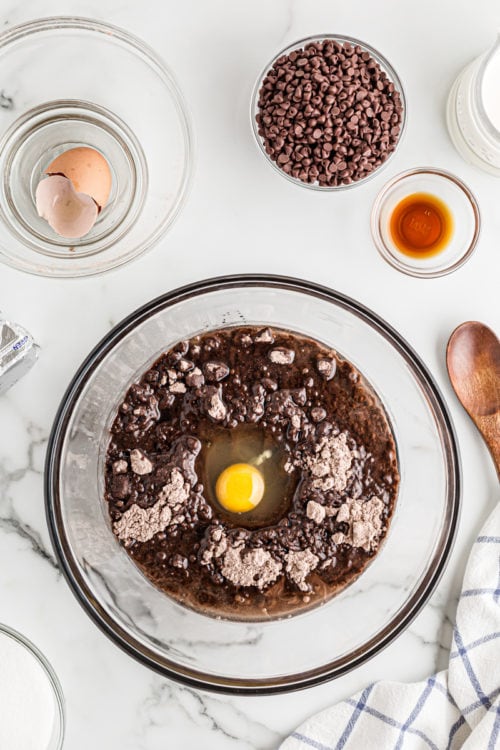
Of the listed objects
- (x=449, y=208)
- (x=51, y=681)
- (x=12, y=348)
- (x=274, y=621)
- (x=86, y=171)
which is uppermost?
(x=449, y=208)

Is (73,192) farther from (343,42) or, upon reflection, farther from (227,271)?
(343,42)

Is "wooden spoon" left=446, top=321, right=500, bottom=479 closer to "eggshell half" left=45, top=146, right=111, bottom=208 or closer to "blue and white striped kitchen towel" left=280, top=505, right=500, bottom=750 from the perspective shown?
"blue and white striped kitchen towel" left=280, top=505, right=500, bottom=750

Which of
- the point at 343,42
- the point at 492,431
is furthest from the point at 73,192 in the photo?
the point at 492,431

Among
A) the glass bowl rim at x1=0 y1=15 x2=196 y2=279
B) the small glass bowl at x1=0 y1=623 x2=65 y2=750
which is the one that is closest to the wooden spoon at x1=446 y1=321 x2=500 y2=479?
the glass bowl rim at x1=0 y1=15 x2=196 y2=279

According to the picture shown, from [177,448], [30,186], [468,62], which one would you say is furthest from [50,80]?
[468,62]

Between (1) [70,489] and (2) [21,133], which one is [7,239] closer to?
(2) [21,133]

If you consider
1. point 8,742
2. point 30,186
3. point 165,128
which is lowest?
point 8,742

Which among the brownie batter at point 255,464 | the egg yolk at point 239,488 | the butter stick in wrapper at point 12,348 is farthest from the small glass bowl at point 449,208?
the butter stick in wrapper at point 12,348
